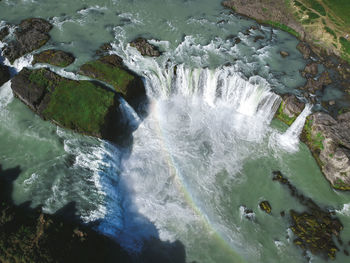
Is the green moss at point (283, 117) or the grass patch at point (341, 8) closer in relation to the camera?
the green moss at point (283, 117)

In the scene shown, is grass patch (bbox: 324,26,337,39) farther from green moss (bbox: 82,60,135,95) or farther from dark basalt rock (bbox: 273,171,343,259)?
green moss (bbox: 82,60,135,95)

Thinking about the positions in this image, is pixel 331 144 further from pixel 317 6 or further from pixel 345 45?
pixel 317 6

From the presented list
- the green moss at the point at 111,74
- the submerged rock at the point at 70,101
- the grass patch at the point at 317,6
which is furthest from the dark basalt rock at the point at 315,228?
the grass patch at the point at 317,6

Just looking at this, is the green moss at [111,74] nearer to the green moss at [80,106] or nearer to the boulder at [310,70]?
the green moss at [80,106]

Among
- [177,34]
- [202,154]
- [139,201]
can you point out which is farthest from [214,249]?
[177,34]

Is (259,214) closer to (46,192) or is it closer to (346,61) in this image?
(46,192)

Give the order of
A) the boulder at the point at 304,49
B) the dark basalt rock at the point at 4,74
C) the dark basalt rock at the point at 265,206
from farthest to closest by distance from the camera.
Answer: the boulder at the point at 304,49 → the dark basalt rock at the point at 4,74 → the dark basalt rock at the point at 265,206

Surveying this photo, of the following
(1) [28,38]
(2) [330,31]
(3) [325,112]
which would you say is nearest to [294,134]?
(3) [325,112]

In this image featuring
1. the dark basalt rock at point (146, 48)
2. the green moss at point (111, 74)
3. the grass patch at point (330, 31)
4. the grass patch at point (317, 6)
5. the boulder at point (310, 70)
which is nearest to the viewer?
the green moss at point (111, 74)
